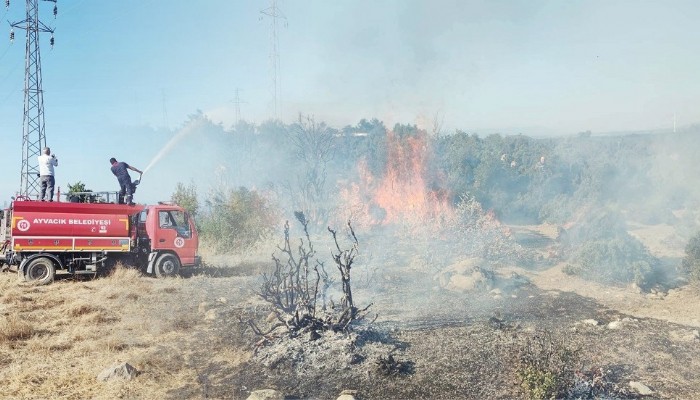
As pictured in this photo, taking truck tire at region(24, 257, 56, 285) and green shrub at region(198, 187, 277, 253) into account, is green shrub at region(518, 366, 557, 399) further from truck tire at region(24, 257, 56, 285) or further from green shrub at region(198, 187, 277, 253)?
green shrub at region(198, 187, 277, 253)

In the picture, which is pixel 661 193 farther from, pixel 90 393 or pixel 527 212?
pixel 90 393

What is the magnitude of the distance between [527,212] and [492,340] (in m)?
21.6

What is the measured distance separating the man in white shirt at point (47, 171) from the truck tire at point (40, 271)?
2014 millimetres

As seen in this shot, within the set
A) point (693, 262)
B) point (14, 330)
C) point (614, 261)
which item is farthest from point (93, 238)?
point (693, 262)

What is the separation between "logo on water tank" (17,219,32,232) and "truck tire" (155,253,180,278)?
3.90 meters

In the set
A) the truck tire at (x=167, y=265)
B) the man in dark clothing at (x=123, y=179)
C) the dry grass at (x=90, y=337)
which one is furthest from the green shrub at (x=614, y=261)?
the man in dark clothing at (x=123, y=179)

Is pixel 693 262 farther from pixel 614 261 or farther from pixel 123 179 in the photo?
pixel 123 179

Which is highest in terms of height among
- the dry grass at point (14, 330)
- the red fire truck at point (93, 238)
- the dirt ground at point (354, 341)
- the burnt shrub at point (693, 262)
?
the red fire truck at point (93, 238)

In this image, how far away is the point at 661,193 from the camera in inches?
984

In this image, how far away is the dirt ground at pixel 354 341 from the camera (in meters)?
6.80

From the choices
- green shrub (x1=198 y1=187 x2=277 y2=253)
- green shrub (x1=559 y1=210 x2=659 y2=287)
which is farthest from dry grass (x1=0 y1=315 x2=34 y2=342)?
green shrub (x1=559 y1=210 x2=659 y2=287)

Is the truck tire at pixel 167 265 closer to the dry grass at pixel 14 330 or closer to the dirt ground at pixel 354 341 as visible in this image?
the dirt ground at pixel 354 341

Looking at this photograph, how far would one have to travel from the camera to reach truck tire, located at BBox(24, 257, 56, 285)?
1376cm

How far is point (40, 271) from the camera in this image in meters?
14.0
